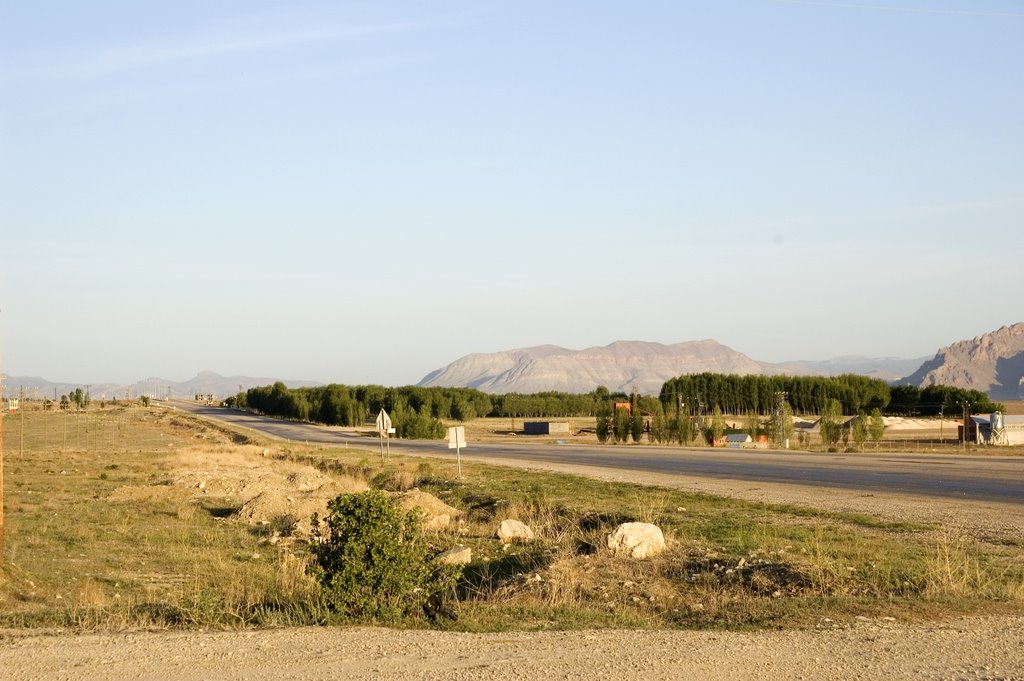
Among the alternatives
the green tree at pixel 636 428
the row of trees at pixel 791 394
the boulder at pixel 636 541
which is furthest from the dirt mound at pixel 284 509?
the row of trees at pixel 791 394

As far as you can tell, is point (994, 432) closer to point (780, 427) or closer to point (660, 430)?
point (780, 427)

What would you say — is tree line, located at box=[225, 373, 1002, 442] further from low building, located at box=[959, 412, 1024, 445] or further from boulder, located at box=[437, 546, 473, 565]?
boulder, located at box=[437, 546, 473, 565]

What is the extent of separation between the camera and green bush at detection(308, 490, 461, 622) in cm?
1123

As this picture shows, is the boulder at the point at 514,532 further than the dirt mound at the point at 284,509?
No

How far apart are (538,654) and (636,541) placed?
7.54m

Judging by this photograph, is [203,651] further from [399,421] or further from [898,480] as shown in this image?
[399,421]

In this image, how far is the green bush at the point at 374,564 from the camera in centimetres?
1123

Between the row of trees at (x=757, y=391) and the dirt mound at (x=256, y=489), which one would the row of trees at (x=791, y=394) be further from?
the dirt mound at (x=256, y=489)

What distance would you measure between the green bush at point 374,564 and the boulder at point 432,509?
12292 mm

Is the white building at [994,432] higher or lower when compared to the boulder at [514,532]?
higher

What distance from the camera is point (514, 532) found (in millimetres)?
21875

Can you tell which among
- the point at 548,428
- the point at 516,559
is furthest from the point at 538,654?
the point at 548,428

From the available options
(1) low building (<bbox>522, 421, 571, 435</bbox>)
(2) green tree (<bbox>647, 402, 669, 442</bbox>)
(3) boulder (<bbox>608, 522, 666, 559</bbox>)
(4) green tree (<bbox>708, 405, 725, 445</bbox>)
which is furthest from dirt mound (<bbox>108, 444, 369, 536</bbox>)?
(1) low building (<bbox>522, 421, 571, 435</bbox>)

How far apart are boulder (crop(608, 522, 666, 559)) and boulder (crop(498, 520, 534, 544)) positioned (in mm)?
5002
